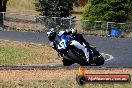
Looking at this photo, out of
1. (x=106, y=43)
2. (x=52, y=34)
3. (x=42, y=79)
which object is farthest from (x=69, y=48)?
(x=106, y=43)

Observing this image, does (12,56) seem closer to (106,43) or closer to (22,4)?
(106,43)

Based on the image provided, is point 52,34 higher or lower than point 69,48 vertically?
higher

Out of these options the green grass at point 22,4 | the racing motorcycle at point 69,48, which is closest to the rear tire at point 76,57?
the racing motorcycle at point 69,48

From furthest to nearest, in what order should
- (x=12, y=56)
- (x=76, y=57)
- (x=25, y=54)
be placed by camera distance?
(x=25, y=54) < (x=12, y=56) < (x=76, y=57)

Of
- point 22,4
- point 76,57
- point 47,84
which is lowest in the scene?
point 22,4

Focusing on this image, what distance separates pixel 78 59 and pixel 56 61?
1828cm

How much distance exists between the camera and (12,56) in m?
29.8

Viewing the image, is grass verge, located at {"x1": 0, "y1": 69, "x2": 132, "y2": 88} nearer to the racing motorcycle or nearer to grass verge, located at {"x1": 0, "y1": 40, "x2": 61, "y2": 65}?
the racing motorcycle

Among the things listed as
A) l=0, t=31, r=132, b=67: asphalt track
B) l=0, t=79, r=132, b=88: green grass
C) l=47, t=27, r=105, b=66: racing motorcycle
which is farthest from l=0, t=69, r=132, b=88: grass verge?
l=0, t=31, r=132, b=67: asphalt track

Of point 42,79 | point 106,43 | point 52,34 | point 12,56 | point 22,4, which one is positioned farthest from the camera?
point 22,4

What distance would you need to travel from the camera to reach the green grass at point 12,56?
27.9m

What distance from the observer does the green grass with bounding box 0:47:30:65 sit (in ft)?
91.5

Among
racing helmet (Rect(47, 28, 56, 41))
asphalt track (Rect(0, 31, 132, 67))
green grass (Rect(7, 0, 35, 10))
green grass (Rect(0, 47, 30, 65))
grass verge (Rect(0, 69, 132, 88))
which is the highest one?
racing helmet (Rect(47, 28, 56, 41))

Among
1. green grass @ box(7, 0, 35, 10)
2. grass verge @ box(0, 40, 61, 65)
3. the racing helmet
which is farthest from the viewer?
green grass @ box(7, 0, 35, 10)
